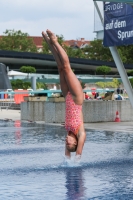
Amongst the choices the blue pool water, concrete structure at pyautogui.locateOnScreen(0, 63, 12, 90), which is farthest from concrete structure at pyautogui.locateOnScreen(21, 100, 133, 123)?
concrete structure at pyautogui.locateOnScreen(0, 63, 12, 90)

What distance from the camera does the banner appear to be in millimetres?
17062

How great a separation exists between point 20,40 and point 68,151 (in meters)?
121

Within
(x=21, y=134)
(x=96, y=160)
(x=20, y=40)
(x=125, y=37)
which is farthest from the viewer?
(x=20, y=40)

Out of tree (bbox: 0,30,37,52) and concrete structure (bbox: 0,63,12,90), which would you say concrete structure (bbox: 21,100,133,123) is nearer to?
concrete structure (bbox: 0,63,12,90)

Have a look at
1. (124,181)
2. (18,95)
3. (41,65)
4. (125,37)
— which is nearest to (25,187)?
(124,181)

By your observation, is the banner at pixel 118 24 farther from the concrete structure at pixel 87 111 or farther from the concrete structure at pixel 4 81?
the concrete structure at pixel 4 81

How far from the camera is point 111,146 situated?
12859mm

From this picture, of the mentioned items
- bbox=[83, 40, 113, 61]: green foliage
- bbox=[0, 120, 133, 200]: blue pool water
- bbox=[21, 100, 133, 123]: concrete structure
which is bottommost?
bbox=[0, 120, 133, 200]: blue pool water

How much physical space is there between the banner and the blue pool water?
3.33 m

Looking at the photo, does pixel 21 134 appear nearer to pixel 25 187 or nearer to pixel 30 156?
pixel 30 156

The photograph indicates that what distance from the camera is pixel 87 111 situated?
20.1 m

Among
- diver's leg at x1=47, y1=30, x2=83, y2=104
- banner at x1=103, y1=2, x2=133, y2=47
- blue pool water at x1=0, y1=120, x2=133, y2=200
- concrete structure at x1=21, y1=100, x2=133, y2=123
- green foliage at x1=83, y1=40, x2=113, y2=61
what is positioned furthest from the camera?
green foliage at x1=83, y1=40, x2=113, y2=61

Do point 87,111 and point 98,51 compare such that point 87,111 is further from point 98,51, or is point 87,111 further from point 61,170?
point 98,51

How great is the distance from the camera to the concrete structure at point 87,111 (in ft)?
65.2
